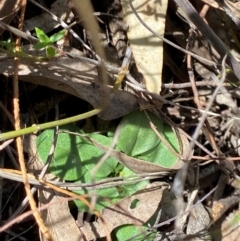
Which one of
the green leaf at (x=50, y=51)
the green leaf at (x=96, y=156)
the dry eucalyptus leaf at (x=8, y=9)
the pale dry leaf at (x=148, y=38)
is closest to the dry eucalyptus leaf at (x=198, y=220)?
the green leaf at (x=96, y=156)

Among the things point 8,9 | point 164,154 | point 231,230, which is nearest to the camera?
point 8,9

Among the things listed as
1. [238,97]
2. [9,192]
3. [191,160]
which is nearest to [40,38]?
[9,192]

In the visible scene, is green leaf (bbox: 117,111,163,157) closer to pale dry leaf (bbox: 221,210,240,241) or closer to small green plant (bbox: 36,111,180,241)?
small green plant (bbox: 36,111,180,241)

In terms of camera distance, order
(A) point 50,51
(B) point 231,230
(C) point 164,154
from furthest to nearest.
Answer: (B) point 231,230
(C) point 164,154
(A) point 50,51

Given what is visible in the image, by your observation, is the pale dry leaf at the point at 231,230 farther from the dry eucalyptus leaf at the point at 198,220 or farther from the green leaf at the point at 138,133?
the green leaf at the point at 138,133

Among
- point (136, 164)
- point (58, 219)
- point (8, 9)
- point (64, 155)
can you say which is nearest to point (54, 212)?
point (58, 219)

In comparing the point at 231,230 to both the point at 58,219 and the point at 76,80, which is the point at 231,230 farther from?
the point at 76,80
